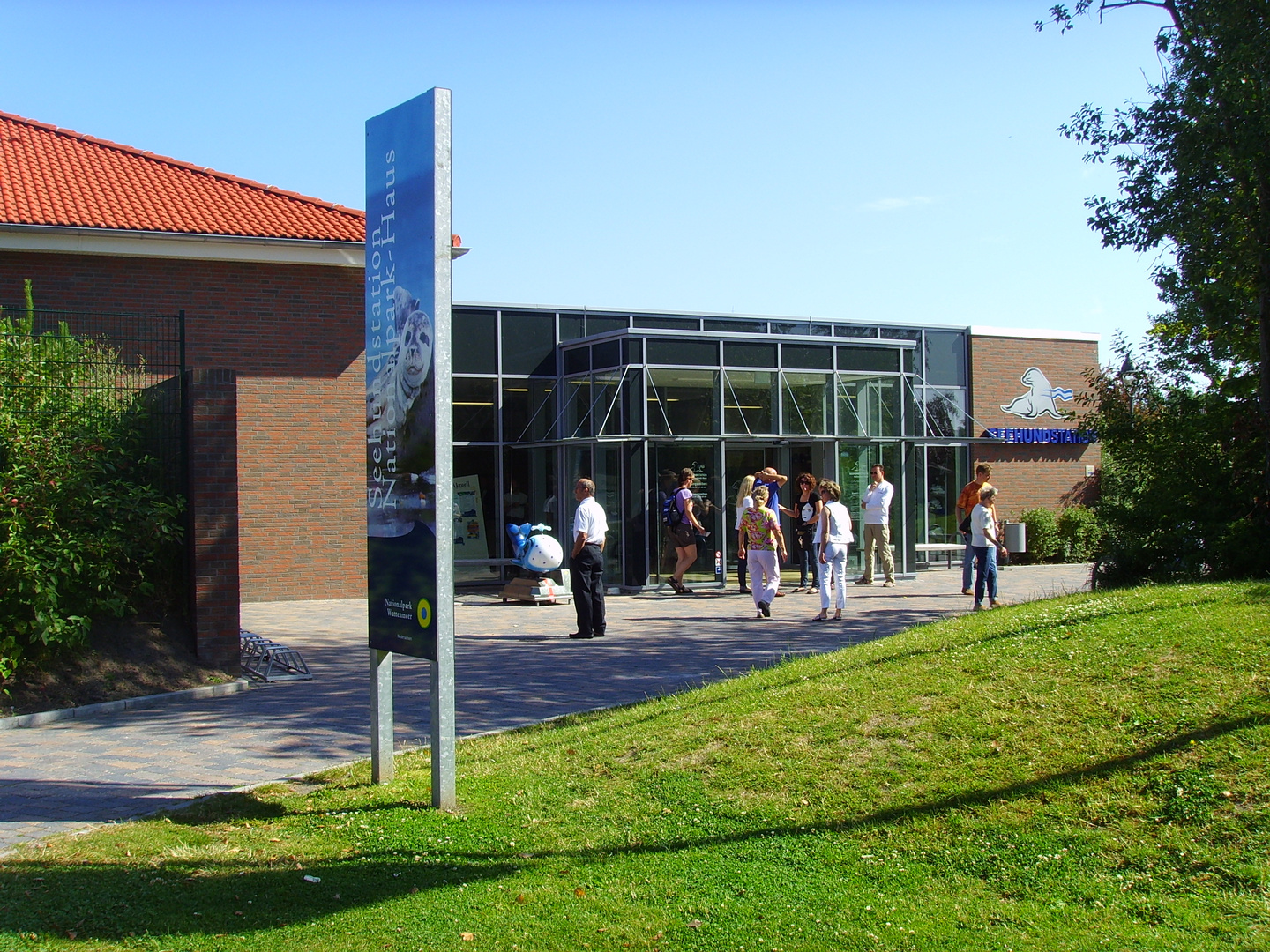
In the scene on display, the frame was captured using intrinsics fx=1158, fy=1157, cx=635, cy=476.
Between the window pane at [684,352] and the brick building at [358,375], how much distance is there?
33 mm

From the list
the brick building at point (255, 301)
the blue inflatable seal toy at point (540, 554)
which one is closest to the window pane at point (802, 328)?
the blue inflatable seal toy at point (540, 554)

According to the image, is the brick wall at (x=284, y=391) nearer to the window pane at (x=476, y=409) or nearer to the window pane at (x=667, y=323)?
the window pane at (x=476, y=409)

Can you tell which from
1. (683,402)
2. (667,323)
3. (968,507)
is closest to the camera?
(968,507)

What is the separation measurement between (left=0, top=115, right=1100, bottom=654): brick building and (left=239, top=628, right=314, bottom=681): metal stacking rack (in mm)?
4864

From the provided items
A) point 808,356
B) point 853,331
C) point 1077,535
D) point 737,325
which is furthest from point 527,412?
point 1077,535

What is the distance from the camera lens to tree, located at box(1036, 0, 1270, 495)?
434 inches

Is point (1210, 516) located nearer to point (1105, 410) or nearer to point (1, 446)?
point (1105, 410)

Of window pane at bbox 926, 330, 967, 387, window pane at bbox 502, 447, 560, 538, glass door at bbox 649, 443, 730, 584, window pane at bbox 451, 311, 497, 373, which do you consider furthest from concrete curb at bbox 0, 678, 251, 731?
window pane at bbox 926, 330, 967, 387

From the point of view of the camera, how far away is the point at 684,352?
2127 cm

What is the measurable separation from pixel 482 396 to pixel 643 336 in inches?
158

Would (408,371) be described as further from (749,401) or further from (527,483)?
(527,483)

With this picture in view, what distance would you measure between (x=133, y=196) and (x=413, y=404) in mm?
15118

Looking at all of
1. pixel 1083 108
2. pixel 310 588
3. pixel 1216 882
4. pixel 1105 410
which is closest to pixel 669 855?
pixel 1216 882

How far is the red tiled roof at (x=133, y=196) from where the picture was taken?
1803 centimetres
